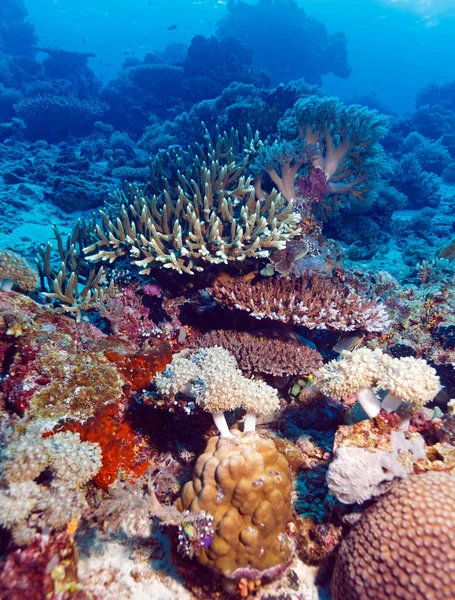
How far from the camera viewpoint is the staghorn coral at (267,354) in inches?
146

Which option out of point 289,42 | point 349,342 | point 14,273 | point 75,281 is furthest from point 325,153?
point 289,42

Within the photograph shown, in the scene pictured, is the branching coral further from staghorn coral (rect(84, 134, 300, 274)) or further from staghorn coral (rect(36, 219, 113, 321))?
staghorn coral (rect(36, 219, 113, 321))

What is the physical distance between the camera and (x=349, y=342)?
4383 millimetres

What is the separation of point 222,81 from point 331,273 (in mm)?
20484

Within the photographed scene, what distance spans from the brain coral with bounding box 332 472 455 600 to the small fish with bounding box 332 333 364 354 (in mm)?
2340

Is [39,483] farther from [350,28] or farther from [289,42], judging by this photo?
[350,28]

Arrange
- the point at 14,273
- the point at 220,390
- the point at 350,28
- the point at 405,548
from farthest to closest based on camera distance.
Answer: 1. the point at 350,28
2. the point at 14,273
3. the point at 220,390
4. the point at 405,548

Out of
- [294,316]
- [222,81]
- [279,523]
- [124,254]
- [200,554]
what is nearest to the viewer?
[200,554]

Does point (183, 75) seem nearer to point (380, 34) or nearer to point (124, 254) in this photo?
point (124, 254)

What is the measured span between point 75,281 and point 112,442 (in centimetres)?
235

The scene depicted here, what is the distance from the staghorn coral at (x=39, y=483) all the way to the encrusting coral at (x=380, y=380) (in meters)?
2.01

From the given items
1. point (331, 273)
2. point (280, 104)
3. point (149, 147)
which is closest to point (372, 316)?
point (331, 273)

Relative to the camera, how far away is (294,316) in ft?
13.2

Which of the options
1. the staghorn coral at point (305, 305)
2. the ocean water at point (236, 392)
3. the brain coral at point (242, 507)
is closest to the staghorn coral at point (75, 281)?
the ocean water at point (236, 392)
